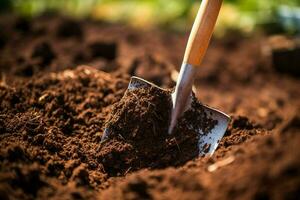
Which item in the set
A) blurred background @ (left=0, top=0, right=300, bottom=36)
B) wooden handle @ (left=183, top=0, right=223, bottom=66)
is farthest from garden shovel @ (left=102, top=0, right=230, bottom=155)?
blurred background @ (left=0, top=0, right=300, bottom=36)

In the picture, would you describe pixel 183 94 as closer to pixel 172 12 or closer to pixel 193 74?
pixel 193 74

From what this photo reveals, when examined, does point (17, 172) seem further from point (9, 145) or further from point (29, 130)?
point (29, 130)

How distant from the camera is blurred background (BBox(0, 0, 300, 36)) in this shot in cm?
655

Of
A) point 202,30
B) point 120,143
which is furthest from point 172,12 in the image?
point 120,143

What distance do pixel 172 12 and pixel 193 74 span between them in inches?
192

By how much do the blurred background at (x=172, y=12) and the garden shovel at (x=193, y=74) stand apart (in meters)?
3.64

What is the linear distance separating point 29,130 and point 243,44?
450 centimetres

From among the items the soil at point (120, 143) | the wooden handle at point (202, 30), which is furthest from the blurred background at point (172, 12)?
the wooden handle at point (202, 30)

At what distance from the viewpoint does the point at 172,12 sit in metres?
7.58

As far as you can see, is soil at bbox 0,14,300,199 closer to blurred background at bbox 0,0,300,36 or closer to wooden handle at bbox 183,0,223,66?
wooden handle at bbox 183,0,223,66

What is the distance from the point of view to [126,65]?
5.01 metres

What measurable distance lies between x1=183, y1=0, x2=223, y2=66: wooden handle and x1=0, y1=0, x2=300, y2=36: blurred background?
143 inches

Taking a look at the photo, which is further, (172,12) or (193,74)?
(172,12)

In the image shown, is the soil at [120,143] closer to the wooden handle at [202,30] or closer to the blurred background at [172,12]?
the wooden handle at [202,30]
